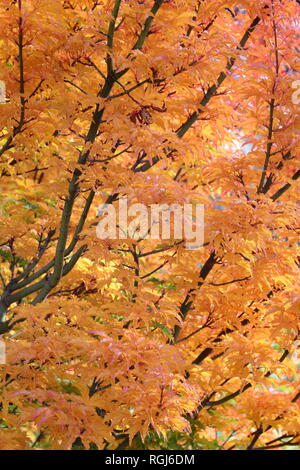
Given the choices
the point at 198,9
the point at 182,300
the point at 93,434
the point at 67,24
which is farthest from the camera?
the point at 182,300

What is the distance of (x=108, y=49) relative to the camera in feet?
9.35

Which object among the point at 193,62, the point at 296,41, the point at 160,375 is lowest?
the point at 160,375

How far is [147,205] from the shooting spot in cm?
299

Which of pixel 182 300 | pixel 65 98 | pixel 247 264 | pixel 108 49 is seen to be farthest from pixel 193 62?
pixel 182 300

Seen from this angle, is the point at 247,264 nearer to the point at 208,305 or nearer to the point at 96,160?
the point at 208,305

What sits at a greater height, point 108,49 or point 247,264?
point 108,49

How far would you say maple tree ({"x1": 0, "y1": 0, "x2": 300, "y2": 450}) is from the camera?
9.06 feet

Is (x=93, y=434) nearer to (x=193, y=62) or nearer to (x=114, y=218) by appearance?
(x=114, y=218)

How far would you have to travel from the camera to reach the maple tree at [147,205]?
9.06ft

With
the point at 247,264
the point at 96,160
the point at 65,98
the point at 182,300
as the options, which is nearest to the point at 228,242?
the point at 247,264

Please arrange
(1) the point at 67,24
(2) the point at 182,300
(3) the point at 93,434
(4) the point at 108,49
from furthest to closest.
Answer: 1. (2) the point at 182,300
2. (1) the point at 67,24
3. (4) the point at 108,49
4. (3) the point at 93,434

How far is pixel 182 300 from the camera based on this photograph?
3.77 meters

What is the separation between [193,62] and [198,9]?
2.14ft

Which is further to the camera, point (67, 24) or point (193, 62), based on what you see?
point (67, 24)
